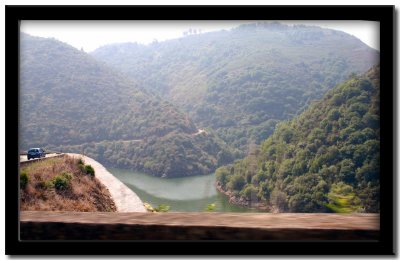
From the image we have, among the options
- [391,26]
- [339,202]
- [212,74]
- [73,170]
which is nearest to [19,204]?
[73,170]

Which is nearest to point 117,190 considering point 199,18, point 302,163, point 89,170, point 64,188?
point 89,170

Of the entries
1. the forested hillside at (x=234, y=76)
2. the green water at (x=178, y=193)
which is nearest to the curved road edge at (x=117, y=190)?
the green water at (x=178, y=193)

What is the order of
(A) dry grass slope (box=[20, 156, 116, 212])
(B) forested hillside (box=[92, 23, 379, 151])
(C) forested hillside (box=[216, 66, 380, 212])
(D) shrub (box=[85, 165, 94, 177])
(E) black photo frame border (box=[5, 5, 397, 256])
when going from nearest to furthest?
1. (E) black photo frame border (box=[5, 5, 397, 256])
2. (A) dry grass slope (box=[20, 156, 116, 212])
3. (D) shrub (box=[85, 165, 94, 177])
4. (C) forested hillside (box=[216, 66, 380, 212])
5. (B) forested hillside (box=[92, 23, 379, 151])

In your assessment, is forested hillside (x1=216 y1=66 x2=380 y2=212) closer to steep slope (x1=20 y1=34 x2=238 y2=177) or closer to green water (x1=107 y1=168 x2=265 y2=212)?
green water (x1=107 y1=168 x2=265 y2=212)

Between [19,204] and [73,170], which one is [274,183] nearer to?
[73,170]

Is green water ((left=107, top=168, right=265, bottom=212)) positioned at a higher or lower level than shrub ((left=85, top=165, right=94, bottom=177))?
lower

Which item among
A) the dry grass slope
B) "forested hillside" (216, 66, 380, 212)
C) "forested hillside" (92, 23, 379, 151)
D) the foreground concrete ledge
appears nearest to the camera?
the foreground concrete ledge

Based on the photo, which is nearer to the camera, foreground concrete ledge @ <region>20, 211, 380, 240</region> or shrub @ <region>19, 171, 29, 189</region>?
foreground concrete ledge @ <region>20, 211, 380, 240</region>

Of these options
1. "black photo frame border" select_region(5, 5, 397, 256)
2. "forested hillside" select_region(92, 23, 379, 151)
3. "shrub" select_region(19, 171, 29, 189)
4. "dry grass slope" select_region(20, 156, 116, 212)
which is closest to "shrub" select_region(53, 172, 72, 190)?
"dry grass slope" select_region(20, 156, 116, 212)
